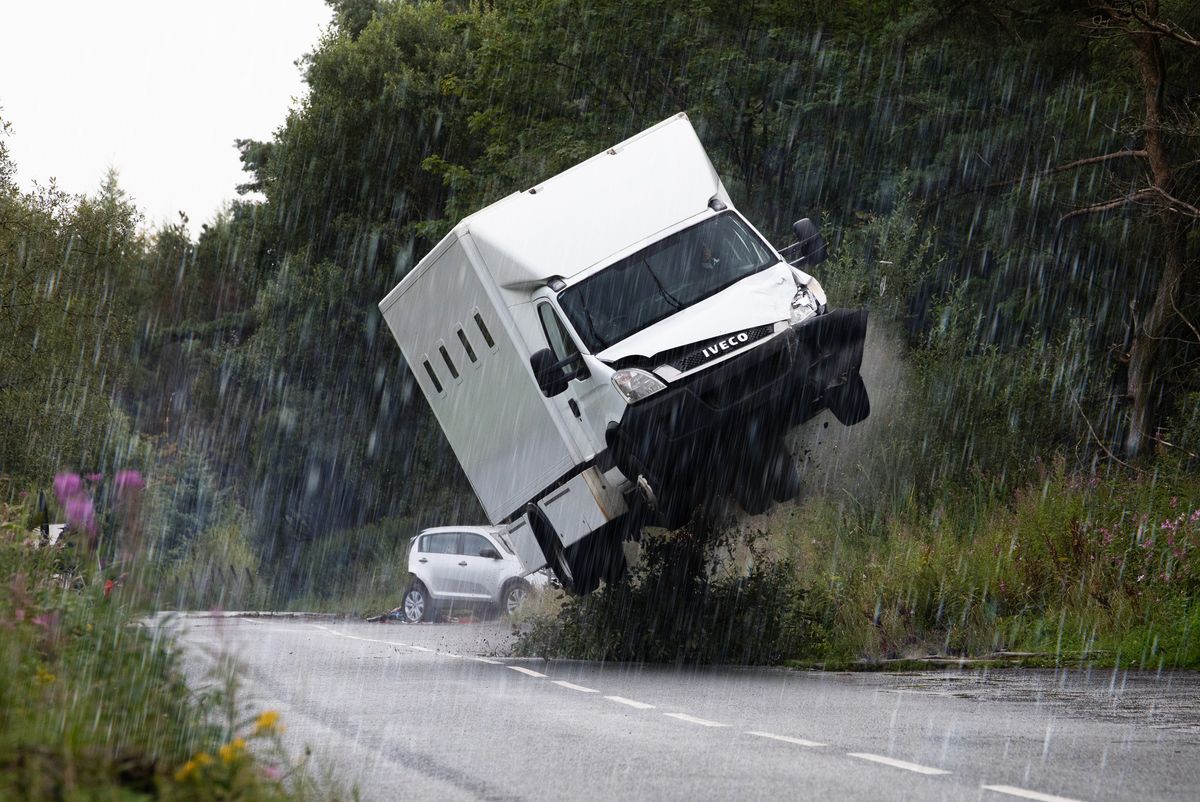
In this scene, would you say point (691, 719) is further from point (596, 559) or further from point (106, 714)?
point (106, 714)

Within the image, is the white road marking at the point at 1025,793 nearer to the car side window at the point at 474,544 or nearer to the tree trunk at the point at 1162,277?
the tree trunk at the point at 1162,277

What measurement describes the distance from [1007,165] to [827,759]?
17216mm

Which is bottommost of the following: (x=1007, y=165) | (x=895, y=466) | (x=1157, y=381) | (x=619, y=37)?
(x=895, y=466)

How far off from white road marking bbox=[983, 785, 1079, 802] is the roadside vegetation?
3478 mm

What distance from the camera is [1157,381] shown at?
19.0 m

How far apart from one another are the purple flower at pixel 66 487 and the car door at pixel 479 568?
742 inches

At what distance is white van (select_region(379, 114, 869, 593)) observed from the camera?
1234 cm

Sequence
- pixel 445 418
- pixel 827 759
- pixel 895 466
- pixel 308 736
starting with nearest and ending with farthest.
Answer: pixel 827 759, pixel 308 736, pixel 445 418, pixel 895 466

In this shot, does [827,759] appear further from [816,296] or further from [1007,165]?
[1007,165]

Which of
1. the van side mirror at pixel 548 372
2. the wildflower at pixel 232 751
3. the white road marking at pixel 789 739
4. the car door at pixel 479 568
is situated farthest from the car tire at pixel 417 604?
the wildflower at pixel 232 751

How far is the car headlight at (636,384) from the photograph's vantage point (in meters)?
12.3

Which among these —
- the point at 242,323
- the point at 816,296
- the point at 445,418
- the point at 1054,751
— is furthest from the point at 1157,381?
the point at 242,323

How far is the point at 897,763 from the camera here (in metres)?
7.44

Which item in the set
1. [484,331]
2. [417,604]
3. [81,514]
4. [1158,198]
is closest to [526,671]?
[484,331]
